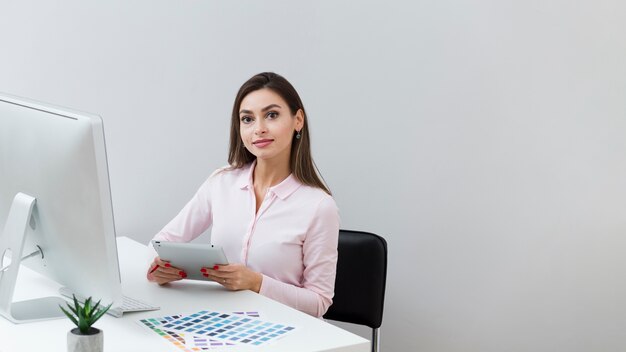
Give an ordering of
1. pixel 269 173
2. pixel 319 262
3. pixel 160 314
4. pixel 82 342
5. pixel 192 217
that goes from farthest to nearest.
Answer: pixel 192 217, pixel 269 173, pixel 319 262, pixel 160 314, pixel 82 342

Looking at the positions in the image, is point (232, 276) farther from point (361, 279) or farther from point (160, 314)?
point (361, 279)

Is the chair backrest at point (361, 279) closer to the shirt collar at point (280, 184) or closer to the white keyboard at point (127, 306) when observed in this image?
the shirt collar at point (280, 184)

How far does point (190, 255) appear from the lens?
2062mm

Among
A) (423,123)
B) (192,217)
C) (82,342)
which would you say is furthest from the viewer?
(423,123)

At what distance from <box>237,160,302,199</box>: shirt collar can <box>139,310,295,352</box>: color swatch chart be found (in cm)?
52

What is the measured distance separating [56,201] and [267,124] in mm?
791

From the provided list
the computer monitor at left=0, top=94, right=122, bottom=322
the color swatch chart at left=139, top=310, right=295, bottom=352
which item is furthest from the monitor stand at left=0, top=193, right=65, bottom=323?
the color swatch chart at left=139, top=310, right=295, bottom=352

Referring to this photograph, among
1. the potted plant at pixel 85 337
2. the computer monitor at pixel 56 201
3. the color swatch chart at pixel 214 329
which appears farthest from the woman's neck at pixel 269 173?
the potted plant at pixel 85 337

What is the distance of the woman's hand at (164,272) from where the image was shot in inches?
84.3

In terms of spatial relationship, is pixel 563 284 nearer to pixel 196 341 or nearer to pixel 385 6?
pixel 385 6

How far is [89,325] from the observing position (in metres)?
1.50

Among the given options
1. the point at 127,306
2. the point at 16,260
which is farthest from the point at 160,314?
the point at 16,260

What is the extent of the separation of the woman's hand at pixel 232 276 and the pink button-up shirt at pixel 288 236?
0.09 m

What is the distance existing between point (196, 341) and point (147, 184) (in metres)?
1.41
